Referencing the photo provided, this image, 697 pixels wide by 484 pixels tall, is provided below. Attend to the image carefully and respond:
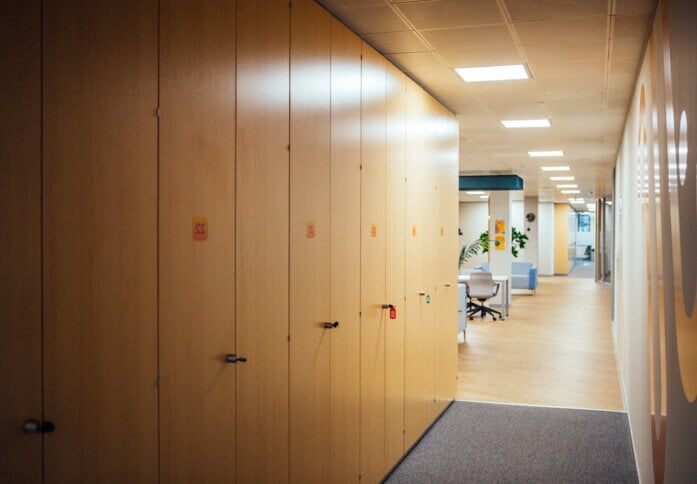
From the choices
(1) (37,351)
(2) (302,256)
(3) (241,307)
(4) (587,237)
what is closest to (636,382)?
(2) (302,256)

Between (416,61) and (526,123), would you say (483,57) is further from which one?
(526,123)

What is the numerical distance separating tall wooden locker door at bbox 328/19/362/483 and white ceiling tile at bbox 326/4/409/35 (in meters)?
0.06

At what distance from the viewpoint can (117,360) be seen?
7.22ft

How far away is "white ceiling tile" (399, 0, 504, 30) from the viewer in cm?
383

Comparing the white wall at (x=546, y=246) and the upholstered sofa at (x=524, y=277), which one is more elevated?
the white wall at (x=546, y=246)

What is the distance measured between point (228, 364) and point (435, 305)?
392 centimetres

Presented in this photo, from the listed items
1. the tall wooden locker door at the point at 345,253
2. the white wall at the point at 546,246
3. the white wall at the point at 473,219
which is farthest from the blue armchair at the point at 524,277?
the tall wooden locker door at the point at 345,253

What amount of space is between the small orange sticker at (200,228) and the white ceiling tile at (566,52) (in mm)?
2989

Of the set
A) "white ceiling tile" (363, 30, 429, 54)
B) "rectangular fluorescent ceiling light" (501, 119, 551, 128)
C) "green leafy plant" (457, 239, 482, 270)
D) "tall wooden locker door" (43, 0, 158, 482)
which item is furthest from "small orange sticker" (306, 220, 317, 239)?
"green leafy plant" (457, 239, 482, 270)

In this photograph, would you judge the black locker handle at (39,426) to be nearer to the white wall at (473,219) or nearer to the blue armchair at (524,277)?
the blue armchair at (524,277)

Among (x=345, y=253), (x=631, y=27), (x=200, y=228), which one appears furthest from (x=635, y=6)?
(x=200, y=228)

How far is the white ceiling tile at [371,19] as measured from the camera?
397cm

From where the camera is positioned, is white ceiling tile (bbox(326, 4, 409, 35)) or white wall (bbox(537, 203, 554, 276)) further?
white wall (bbox(537, 203, 554, 276))

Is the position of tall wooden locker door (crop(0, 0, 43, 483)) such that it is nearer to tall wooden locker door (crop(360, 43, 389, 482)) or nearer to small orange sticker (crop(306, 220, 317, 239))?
small orange sticker (crop(306, 220, 317, 239))
